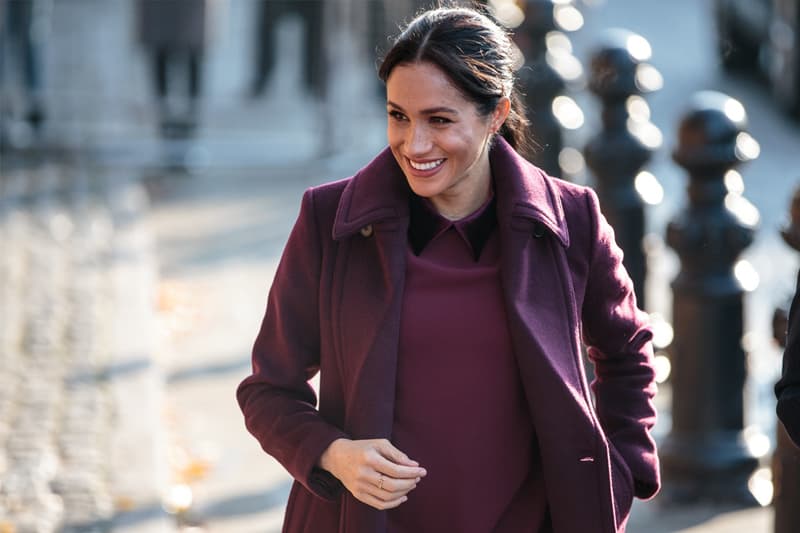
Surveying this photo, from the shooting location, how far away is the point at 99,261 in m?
9.16

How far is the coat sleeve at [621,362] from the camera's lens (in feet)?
10.3

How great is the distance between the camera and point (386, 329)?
2.90 meters

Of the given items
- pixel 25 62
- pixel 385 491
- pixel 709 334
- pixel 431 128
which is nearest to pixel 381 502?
pixel 385 491

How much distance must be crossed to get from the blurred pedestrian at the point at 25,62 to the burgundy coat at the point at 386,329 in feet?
32.7

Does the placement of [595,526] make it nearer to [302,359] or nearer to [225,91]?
[302,359]

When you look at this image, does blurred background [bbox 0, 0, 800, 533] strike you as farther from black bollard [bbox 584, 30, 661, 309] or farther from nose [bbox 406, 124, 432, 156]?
nose [bbox 406, 124, 432, 156]

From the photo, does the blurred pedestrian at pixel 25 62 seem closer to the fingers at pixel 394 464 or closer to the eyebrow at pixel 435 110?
the eyebrow at pixel 435 110

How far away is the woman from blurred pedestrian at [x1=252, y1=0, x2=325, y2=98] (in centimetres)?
965

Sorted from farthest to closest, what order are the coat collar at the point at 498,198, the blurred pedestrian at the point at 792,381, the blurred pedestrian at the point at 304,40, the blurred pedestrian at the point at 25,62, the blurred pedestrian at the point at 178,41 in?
the blurred pedestrian at the point at 304,40 < the blurred pedestrian at the point at 25,62 < the blurred pedestrian at the point at 178,41 < the coat collar at the point at 498,198 < the blurred pedestrian at the point at 792,381

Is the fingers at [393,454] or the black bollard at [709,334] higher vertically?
the fingers at [393,454]

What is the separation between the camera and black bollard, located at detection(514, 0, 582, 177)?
25.0ft

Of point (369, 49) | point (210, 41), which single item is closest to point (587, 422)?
point (210, 41)

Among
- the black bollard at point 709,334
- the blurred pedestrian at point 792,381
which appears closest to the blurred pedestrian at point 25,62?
the black bollard at point 709,334

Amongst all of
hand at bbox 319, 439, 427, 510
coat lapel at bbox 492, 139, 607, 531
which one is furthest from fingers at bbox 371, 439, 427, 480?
coat lapel at bbox 492, 139, 607, 531
